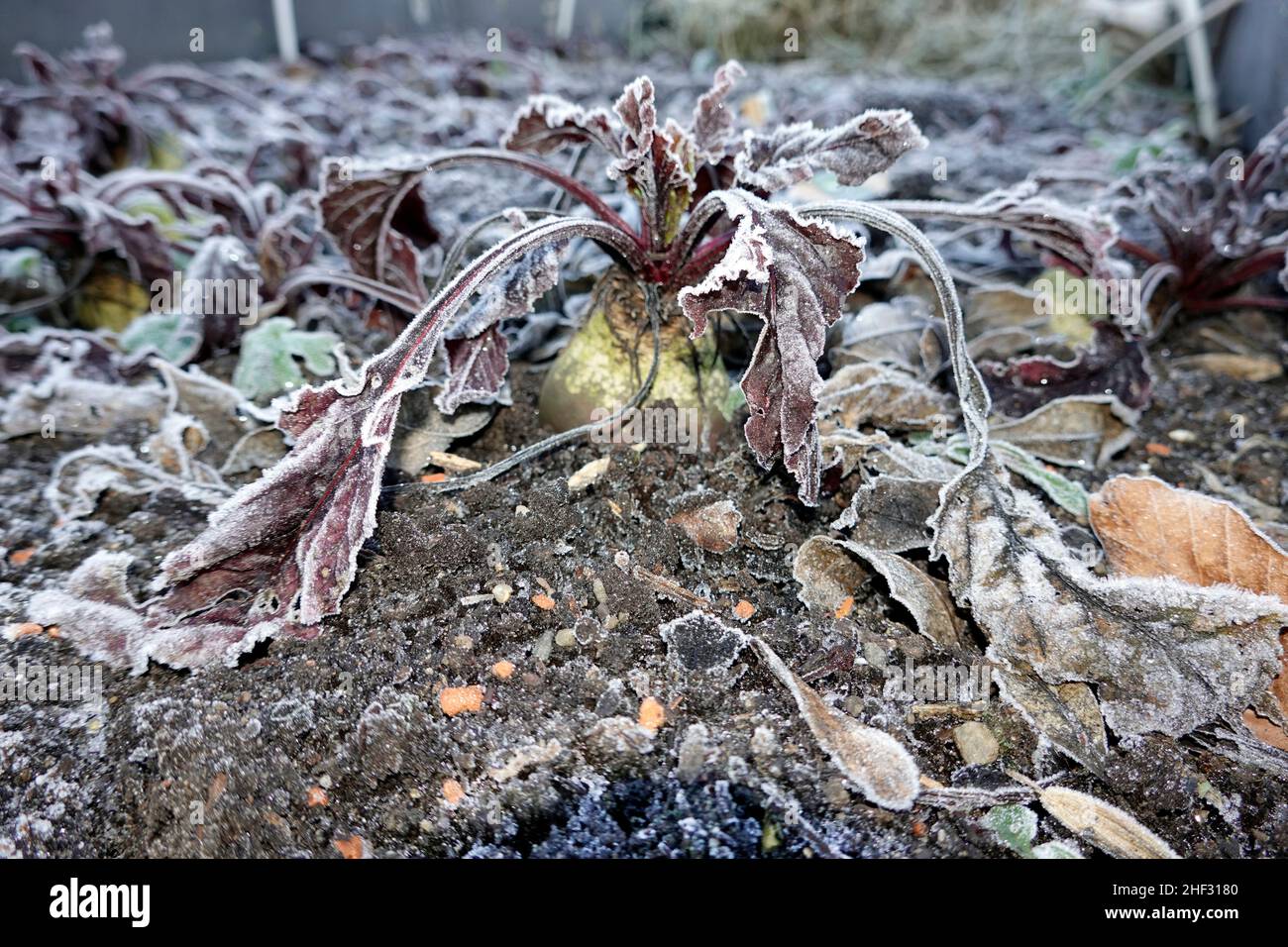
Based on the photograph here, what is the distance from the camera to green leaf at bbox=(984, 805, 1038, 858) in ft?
3.06

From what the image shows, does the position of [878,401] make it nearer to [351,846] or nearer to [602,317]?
[602,317]

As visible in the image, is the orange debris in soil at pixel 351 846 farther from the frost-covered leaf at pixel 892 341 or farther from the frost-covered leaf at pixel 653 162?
the frost-covered leaf at pixel 892 341

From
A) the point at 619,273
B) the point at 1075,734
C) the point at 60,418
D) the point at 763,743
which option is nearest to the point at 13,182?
the point at 60,418

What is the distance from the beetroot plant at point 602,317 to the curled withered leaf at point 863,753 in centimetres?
27

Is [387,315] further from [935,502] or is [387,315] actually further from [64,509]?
[935,502]

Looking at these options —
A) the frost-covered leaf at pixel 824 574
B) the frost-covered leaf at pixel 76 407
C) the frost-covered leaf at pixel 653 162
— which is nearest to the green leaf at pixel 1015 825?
the frost-covered leaf at pixel 824 574

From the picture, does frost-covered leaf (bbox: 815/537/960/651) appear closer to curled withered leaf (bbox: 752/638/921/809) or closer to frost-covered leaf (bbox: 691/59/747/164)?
curled withered leaf (bbox: 752/638/921/809)

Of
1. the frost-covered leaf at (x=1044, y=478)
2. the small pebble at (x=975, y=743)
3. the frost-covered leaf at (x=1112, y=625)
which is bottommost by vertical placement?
the small pebble at (x=975, y=743)

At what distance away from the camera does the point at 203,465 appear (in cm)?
152

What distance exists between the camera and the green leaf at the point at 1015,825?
3.06 feet

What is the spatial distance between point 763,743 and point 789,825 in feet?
0.31

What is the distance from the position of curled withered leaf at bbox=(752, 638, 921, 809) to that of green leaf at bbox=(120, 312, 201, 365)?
1.54 meters
